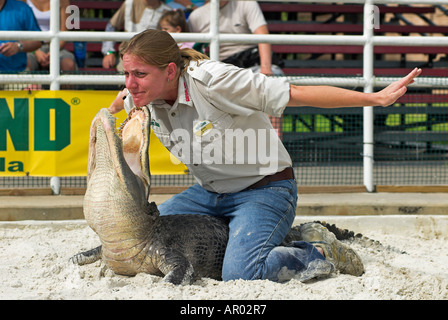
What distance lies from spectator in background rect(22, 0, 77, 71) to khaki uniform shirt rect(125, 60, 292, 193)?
2.48 m

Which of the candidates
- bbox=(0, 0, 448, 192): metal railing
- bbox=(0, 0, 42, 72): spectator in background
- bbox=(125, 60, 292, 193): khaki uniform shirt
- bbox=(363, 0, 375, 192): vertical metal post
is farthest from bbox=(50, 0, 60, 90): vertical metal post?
bbox=(363, 0, 375, 192): vertical metal post

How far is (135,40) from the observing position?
9.54ft

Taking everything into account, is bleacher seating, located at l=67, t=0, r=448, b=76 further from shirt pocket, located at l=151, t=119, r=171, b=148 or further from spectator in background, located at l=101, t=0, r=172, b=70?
shirt pocket, located at l=151, t=119, r=171, b=148

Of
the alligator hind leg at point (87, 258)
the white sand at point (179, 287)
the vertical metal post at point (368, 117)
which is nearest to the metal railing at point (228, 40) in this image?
the vertical metal post at point (368, 117)

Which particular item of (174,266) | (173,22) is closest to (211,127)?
(174,266)

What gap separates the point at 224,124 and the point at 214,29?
77.1 inches

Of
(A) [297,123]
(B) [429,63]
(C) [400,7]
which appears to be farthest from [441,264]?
(C) [400,7]

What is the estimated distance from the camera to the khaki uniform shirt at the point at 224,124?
9.57 ft

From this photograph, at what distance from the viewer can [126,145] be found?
2887 millimetres

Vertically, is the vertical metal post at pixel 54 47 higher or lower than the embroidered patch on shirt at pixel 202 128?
higher

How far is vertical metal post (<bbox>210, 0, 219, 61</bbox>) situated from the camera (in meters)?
4.82

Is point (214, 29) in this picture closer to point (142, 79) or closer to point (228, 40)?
point (228, 40)

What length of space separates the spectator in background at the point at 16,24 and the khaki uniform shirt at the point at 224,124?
257 centimetres

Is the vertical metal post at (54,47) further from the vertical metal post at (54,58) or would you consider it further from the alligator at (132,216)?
the alligator at (132,216)
